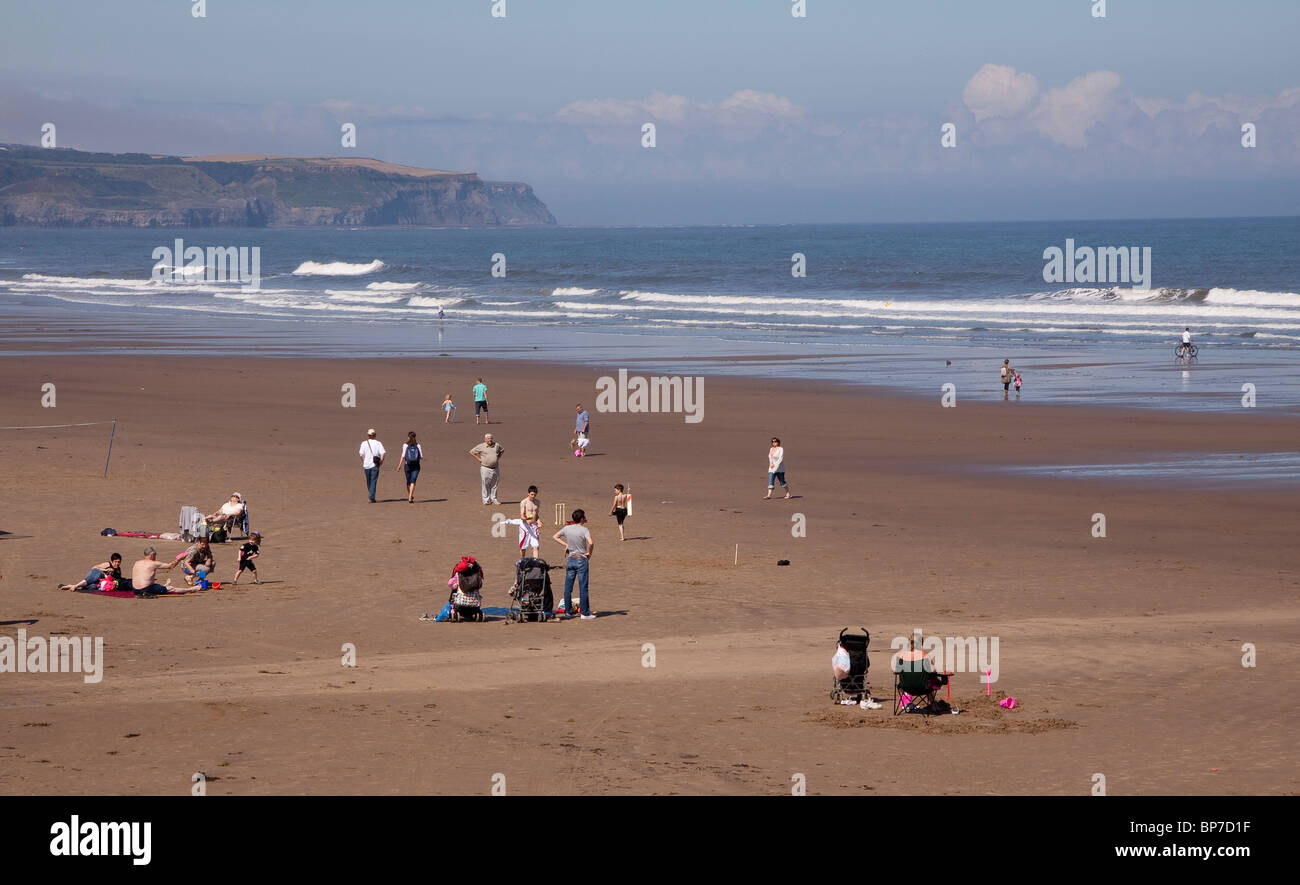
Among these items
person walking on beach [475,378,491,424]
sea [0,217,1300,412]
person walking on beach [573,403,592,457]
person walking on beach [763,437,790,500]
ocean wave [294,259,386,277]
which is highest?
ocean wave [294,259,386,277]

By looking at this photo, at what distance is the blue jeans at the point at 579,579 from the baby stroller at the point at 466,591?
1054 millimetres

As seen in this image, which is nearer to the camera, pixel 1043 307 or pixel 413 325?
pixel 413 325

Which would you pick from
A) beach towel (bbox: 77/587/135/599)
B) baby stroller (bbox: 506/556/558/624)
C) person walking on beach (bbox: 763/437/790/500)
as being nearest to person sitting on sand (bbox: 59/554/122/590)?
beach towel (bbox: 77/587/135/599)

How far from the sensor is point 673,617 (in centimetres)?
1584

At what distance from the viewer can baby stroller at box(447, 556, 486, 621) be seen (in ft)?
50.5

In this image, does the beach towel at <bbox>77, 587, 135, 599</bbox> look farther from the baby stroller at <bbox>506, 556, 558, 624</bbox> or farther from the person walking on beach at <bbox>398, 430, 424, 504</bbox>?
the person walking on beach at <bbox>398, 430, 424, 504</bbox>

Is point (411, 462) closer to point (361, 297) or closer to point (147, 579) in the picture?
point (147, 579)

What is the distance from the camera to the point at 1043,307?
2854 inches

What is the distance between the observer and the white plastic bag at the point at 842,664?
12.2 metres

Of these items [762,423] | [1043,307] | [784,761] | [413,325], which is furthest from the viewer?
[1043,307]

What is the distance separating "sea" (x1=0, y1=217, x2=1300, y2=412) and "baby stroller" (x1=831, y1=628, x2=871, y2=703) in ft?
80.5
